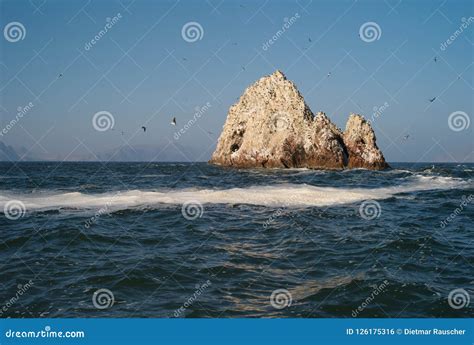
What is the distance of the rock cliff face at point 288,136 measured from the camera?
78.1 m

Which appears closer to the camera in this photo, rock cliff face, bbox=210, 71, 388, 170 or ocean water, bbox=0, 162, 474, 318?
ocean water, bbox=0, 162, 474, 318

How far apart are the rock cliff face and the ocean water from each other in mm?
56409

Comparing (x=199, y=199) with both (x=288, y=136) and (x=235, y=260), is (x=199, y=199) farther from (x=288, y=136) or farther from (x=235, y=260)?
(x=288, y=136)

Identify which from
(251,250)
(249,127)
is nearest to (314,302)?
(251,250)

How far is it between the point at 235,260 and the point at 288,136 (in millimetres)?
71675

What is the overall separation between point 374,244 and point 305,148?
67.1 meters

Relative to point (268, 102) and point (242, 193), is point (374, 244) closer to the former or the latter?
point (242, 193)

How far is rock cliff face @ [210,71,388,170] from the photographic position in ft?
256

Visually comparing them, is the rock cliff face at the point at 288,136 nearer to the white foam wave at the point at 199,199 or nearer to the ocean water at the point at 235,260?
the white foam wave at the point at 199,199

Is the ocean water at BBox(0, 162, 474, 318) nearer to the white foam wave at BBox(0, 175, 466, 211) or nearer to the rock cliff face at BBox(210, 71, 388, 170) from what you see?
the white foam wave at BBox(0, 175, 466, 211)

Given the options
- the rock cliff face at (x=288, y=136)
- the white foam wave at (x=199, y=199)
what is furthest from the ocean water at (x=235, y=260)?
the rock cliff face at (x=288, y=136)

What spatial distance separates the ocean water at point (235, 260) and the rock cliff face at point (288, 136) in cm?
5641

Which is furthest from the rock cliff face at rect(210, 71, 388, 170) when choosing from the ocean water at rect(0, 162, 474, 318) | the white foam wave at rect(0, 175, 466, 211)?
the ocean water at rect(0, 162, 474, 318)

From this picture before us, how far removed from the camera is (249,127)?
91.4 metres
